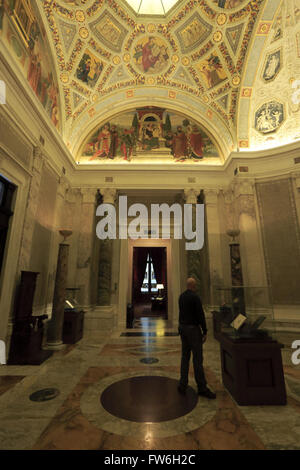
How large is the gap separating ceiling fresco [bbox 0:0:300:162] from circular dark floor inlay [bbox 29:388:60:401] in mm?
7663

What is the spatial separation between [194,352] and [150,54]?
10084 millimetres

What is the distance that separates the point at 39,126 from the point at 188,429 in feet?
25.1

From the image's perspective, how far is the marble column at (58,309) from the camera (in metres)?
6.01

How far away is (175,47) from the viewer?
825 centimetres

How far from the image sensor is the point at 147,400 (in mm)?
3264

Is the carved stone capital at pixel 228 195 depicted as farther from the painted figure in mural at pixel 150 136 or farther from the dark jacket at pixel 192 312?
the dark jacket at pixel 192 312

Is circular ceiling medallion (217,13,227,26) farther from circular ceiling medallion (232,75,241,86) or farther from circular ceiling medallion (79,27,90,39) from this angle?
circular ceiling medallion (79,27,90,39)

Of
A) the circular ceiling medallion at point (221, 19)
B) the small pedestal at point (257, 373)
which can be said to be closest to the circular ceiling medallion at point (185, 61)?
the circular ceiling medallion at point (221, 19)

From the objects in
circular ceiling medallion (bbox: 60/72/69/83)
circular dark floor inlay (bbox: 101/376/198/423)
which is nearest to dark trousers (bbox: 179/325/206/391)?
circular dark floor inlay (bbox: 101/376/198/423)

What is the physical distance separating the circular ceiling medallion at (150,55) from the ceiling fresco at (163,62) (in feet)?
0.10

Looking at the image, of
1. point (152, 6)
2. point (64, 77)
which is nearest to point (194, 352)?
point (64, 77)

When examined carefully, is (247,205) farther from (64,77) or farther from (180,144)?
(64,77)

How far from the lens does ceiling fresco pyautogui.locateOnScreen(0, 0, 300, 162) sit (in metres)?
7.16

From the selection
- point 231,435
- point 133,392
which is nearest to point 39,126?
point 133,392
